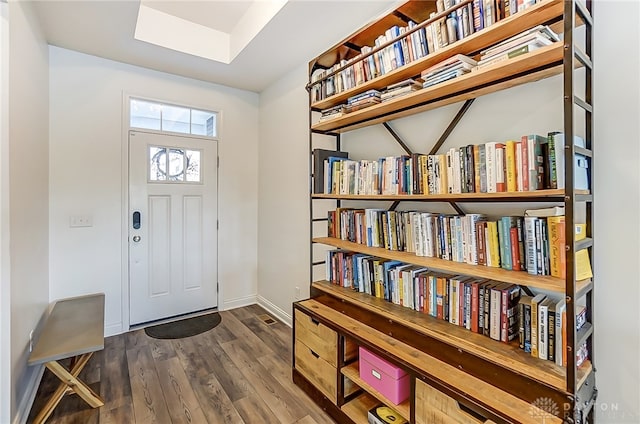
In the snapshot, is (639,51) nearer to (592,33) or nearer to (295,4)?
(592,33)

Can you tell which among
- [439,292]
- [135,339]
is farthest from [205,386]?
[439,292]

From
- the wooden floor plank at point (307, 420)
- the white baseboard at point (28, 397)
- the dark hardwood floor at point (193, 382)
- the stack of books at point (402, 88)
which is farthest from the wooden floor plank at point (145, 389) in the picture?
the stack of books at point (402, 88)

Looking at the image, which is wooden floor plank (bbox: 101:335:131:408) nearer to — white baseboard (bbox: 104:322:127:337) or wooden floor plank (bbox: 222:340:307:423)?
white baseboard (bbox: 104:322:127:337)

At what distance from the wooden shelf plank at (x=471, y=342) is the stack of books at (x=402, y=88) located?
1179 millimetres

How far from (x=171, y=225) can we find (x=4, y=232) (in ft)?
5.57

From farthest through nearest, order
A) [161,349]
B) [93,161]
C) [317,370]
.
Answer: [93,161], [161,349], [317,370]

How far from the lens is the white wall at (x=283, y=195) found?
114 inches

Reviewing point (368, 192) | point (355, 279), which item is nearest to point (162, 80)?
point (368, 192)

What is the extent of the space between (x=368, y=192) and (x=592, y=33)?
3.97 feet

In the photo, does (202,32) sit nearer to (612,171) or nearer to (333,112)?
(333,112)

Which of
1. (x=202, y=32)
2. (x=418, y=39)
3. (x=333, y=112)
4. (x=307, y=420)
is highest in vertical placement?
(x=202, y=32)

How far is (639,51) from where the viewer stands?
1126mm

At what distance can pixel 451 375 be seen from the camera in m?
1.27

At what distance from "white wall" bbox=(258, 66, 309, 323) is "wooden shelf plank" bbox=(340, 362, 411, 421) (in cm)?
114
